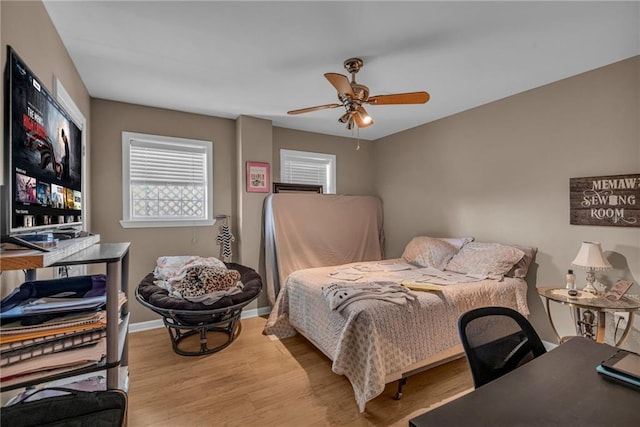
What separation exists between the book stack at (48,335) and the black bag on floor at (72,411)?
0.49 ft

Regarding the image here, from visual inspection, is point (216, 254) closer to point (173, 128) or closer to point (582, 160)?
point (173, 128)

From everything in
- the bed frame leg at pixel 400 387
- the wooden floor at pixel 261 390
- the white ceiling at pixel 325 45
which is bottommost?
the wooden floor at pixel 261 390

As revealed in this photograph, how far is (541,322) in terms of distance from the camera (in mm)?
2842

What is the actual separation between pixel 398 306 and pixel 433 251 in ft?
4.95

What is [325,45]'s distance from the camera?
208 cm

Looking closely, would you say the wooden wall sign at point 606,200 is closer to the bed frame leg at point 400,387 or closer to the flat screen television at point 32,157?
the bed frame leg at point 400,387

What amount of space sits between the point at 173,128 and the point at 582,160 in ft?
13.7

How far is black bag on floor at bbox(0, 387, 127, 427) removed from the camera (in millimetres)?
1029

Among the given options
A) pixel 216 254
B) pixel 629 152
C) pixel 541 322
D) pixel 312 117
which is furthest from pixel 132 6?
pixel 541 322

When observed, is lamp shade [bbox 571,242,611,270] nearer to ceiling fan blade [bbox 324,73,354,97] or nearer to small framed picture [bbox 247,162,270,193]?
ceiling fan blade [bbox 324,73,354,97]

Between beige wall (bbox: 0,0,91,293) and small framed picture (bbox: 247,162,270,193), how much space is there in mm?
1799

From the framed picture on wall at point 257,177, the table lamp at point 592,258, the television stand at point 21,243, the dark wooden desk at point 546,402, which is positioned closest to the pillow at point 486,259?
the table lamp at point 592,258

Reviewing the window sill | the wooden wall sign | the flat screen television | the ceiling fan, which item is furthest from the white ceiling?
the window sill

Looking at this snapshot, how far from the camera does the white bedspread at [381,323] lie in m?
1.95
